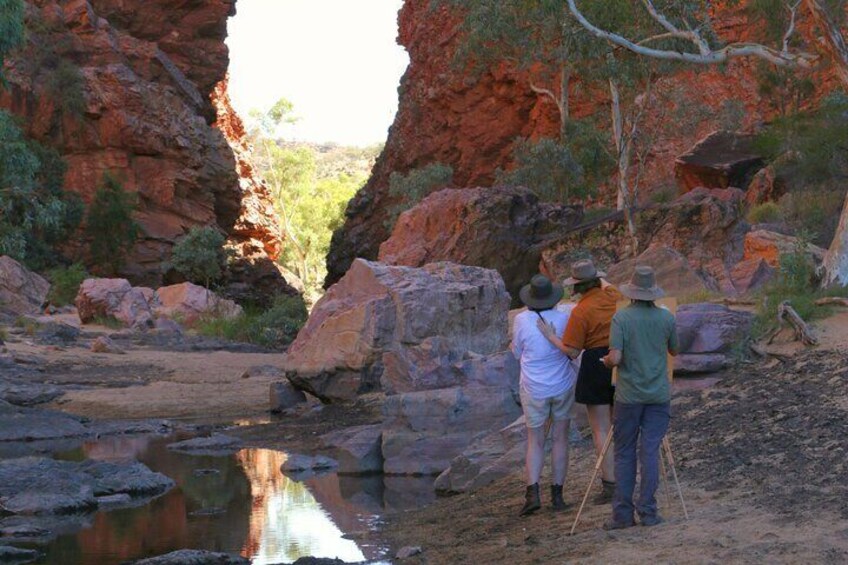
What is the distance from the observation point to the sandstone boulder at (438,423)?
1163 cm

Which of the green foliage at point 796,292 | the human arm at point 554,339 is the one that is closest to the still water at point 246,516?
the human arm at point 554,339

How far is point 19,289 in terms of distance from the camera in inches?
1299

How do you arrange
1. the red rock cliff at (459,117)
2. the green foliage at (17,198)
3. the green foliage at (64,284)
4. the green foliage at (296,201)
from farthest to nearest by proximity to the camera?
1. the green foliage at (296,201)
2. the red rock cliff at (459,117)
3. the green foliage at (64,284)
4. the green foliage at (17,198)

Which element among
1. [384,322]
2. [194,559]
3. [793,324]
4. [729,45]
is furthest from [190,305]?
[194,559]

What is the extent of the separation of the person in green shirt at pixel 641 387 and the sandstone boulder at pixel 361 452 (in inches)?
217

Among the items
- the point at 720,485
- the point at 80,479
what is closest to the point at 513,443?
the point at 720,485

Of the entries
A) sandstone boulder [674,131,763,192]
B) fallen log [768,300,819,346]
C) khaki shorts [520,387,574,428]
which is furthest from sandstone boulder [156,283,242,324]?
khaki shorts [520,387,574,428]

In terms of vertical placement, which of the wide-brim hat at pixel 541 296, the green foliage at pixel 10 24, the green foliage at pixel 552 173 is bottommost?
the wide-brim hat at pixel 541 296

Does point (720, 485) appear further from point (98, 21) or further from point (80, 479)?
point (98, 21)

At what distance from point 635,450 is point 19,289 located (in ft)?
95.3

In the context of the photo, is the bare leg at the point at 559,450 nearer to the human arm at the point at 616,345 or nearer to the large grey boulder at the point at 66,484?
the human arm at the point at 616,345

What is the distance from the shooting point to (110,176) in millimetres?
43938

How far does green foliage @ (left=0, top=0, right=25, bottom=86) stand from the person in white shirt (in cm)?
1287

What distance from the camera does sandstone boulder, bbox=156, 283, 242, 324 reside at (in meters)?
32.5
